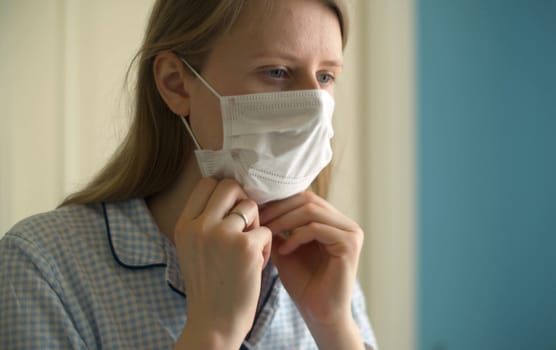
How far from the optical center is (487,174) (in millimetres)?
1881

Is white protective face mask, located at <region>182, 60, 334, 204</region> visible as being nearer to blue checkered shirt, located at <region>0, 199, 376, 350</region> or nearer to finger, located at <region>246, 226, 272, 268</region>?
finger, located at <region>246, 226, 272, 268</region>

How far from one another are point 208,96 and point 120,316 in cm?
46

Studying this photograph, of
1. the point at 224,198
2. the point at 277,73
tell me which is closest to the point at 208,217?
the point at 224,198

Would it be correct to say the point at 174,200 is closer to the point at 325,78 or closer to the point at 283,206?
the point at 283,206

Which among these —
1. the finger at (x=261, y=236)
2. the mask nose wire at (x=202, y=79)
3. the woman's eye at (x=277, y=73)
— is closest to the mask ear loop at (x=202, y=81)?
the mask nose wire at (x=202, y=79)

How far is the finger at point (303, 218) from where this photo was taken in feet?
3.54

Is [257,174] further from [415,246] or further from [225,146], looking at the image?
[415,246]

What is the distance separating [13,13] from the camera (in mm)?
1592

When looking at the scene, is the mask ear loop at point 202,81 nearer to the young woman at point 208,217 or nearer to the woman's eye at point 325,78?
the young woman at point 208,217

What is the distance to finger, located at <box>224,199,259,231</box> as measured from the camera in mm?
938

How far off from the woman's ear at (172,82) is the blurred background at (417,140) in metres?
0.60

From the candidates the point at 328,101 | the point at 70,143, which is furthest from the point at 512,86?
the point at 70,143

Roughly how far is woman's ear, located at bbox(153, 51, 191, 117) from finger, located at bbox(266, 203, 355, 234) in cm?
30

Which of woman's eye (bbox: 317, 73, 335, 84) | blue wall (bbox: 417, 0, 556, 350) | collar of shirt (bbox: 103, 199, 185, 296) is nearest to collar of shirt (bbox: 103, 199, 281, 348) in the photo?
collar of shirt (bbox: 103, 199, 185, 296)
